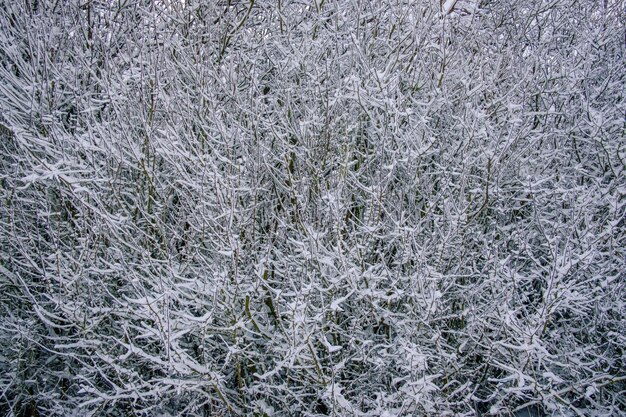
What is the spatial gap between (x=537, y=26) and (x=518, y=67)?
3.86 ft

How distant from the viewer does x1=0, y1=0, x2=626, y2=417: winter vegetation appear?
393 cm

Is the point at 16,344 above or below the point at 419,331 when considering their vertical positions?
below

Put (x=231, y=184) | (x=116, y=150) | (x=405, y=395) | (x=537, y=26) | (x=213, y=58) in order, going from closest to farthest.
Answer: (x=405, y=395) → (x=231, y=184) → (x=116, y=150) → (x=213, y=58) → (x=537, y=26)

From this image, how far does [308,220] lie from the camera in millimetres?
4117

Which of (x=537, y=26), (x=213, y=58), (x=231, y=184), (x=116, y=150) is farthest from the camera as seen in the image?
(x=537, y=26)

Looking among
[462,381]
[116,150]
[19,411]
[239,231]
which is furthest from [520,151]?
[19,411]

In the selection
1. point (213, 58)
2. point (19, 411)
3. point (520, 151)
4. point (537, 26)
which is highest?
point (537, 26)

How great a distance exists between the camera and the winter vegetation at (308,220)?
3934 mm

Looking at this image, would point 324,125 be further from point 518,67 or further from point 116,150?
point 518,67

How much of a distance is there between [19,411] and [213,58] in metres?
4.67

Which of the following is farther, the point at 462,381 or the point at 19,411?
the point at 19,411

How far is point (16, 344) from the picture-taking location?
477cm

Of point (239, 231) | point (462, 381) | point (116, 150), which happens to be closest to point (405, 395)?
point (462, 381)

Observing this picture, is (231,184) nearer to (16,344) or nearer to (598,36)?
(16,344)
